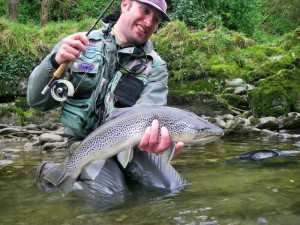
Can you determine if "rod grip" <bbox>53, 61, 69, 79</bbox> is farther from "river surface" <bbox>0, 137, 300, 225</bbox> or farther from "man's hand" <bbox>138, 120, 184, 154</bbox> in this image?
"river surface" <bbox>0, 137, 300, 225</bbox>

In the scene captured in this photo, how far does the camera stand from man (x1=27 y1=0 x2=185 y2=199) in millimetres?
3990

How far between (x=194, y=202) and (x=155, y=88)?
1.32m

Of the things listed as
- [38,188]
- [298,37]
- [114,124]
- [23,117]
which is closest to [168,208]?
[114,124]

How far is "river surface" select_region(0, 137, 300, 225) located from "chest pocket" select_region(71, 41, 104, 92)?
1016 millimetres

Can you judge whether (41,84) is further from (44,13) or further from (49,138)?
(44,13)

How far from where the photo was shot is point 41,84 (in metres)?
3.70

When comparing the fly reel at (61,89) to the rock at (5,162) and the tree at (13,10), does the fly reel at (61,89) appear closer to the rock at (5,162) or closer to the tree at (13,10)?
the rock at (5,162)

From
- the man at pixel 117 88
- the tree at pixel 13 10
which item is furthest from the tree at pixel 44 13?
the man at pixel 117 88

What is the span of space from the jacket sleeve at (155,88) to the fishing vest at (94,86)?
71 millimetres

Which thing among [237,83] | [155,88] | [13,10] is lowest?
[155,88]

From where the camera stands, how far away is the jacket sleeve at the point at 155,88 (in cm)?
426

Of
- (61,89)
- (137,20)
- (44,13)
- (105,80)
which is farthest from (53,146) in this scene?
(44,13)

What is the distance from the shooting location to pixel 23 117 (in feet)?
34.7

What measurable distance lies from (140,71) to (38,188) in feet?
4.85
